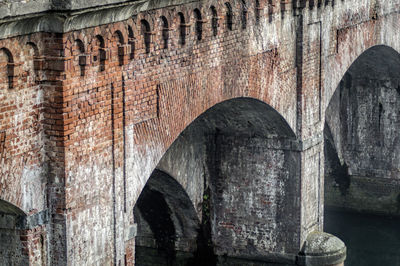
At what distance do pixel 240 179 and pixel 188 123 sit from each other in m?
4.13

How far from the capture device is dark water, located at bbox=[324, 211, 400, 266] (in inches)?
730

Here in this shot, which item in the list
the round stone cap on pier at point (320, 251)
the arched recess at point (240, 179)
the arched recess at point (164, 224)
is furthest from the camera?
the arched recess at point (164, 224)

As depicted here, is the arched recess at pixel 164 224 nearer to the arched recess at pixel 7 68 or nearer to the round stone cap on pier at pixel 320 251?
the round stone cap on pier at pixel 320 251

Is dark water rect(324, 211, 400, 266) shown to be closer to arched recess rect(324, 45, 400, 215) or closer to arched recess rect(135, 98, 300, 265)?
arched recess rect(324, 45, 400, 215)

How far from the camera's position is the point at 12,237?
889 centimetres

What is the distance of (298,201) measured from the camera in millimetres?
14859

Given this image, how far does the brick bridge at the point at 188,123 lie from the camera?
8742mm

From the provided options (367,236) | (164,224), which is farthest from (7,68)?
(367,236)

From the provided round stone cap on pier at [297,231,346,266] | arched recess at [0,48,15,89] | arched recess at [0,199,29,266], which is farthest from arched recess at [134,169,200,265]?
arched recess at [0,48,15,89]

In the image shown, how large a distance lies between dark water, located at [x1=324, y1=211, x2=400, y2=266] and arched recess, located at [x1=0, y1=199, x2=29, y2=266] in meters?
10.2

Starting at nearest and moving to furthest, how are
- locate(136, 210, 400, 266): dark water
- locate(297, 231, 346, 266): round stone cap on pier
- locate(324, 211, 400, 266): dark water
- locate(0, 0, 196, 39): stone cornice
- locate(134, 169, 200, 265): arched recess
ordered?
locate(0, 0, 196, 39): stone cornice, locate(297, 231, 346, 266): round stone cap on pier, locate(134, 169, 200, 265): arched recess, locate(136, 210, 400, 266): dark water, locate(324, 211, 400, 266): dark water

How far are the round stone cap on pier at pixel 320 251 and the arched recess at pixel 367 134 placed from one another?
543cm

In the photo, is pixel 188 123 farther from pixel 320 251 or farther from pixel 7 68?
pixel 320 251

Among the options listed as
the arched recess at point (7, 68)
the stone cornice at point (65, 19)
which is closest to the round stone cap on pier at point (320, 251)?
the stone cornice at point (65, 19)
